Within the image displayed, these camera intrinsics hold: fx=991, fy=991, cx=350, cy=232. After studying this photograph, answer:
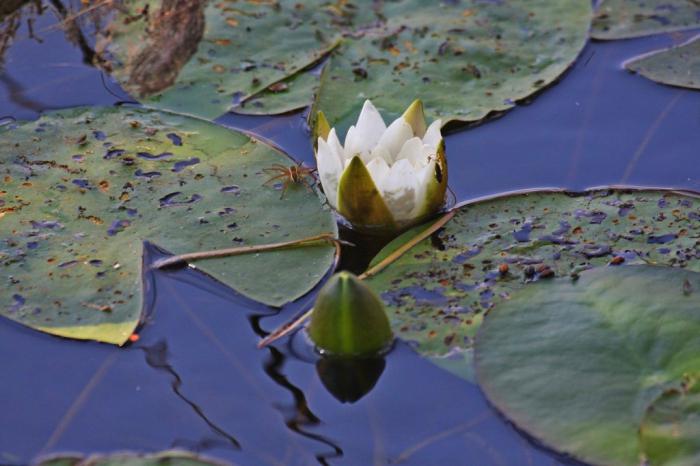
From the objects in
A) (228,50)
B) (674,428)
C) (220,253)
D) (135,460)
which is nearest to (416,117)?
(220,253)

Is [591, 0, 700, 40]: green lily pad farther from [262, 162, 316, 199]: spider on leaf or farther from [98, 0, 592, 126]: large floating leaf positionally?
[262, 162, 316, 199]: spider on leaf

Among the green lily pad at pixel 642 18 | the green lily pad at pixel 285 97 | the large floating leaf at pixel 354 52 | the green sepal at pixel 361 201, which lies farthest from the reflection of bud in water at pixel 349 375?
the green lily pad at pixel 642 18

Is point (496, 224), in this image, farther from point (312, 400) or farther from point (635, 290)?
point (312, 400)

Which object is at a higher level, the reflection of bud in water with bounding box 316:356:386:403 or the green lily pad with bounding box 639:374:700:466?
the green lily pad with bounding box 639:374:700:466

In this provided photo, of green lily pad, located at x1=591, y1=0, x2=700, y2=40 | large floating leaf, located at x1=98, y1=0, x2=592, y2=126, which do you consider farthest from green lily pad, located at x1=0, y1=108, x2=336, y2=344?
green lily pad, located at x1=591, y1=0, x2=700, y2=40

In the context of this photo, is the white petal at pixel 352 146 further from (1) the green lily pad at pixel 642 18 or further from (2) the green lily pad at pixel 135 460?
(1) the green lily pad at pixel 642 18

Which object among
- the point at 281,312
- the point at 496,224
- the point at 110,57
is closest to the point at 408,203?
the point at 496,224
